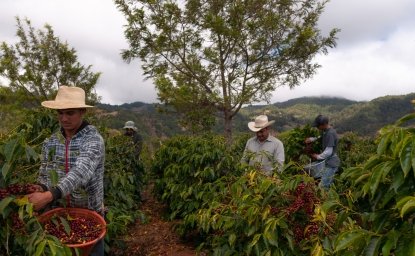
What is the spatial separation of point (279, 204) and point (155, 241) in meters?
3.58

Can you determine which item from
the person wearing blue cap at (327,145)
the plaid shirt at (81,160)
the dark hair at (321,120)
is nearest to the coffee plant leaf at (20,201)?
the plaid shirt at (81,160)

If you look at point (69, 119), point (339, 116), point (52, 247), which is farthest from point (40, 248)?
point (339, 116)

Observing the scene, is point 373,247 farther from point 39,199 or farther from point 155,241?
point 155,241

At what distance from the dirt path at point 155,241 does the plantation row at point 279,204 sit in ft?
0.81

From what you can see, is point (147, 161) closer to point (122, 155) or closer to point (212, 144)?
point (122, 155)

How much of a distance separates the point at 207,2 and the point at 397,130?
12644 millimetres

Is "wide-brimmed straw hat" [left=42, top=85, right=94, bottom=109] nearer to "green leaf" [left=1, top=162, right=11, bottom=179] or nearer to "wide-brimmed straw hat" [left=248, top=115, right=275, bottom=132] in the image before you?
"green leaf" [left=1, top=162, right=11, bottom=179]

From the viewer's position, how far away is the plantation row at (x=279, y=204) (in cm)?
171

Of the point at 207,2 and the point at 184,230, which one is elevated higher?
the point at 207,2

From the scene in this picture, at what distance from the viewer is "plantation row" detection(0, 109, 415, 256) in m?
1.71

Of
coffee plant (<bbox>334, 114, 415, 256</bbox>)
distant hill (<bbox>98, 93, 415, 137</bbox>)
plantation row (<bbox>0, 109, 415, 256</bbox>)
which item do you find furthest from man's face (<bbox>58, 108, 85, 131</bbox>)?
distant hill (<bbox>98, 93, 415, 137</bbox>)

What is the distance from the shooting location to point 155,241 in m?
6.34

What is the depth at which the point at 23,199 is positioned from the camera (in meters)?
2.04

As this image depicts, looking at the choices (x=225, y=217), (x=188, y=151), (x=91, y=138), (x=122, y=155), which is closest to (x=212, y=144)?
(x=188, y=151)
